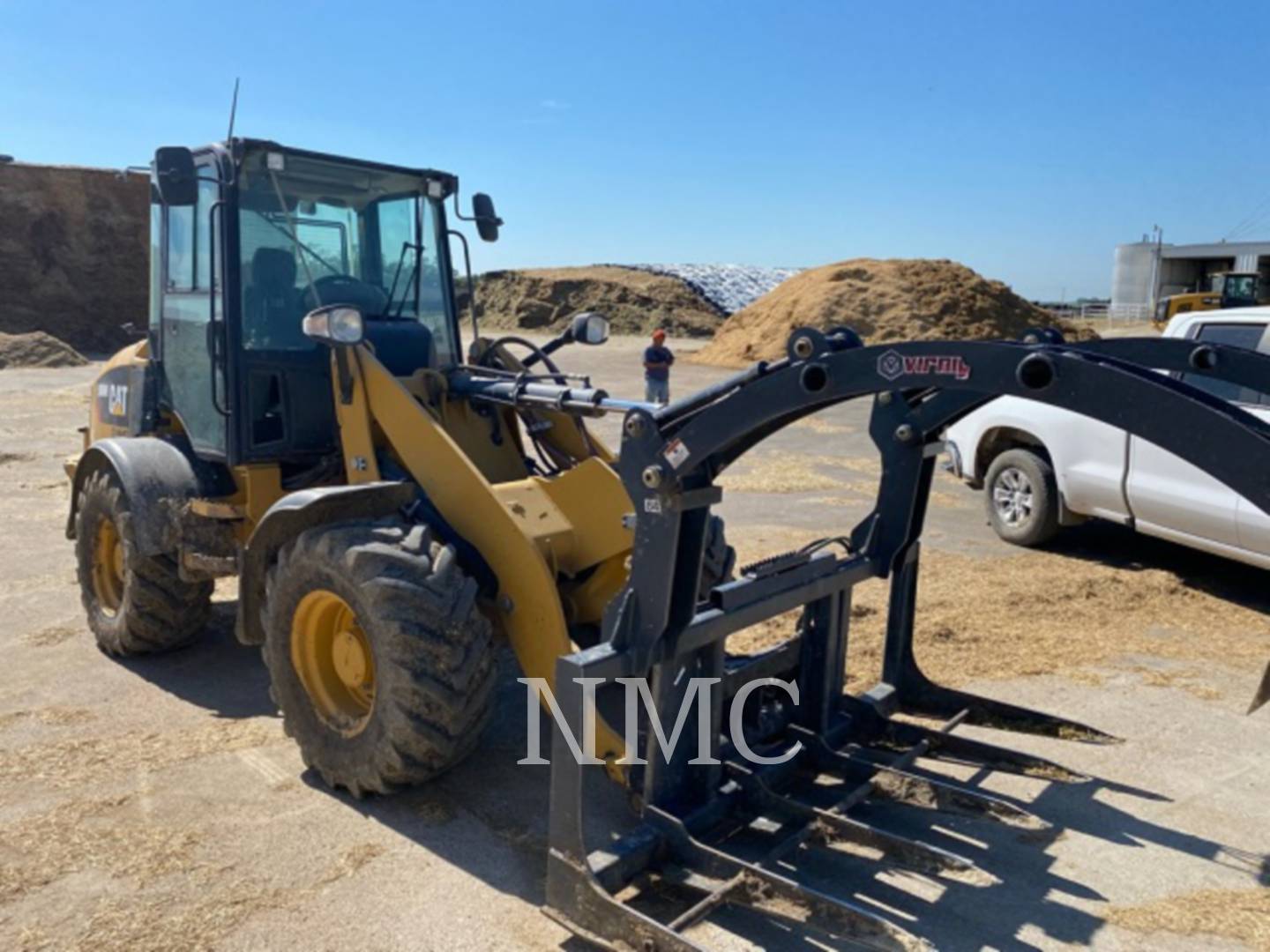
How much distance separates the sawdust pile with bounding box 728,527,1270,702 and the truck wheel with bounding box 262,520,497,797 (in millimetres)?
2306

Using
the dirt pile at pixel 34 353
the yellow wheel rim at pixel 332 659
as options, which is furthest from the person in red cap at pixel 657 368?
the dirt pile at pixel 34 353

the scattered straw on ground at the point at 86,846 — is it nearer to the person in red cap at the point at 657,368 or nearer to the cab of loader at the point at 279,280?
the cab of loader at the point at 279,280

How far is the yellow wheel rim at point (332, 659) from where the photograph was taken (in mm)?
4473

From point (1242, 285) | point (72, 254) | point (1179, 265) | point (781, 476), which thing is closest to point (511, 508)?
point (781, 476)

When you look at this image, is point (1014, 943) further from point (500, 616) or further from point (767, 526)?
point (767, 526)

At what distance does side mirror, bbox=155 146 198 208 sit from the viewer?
4988 mm

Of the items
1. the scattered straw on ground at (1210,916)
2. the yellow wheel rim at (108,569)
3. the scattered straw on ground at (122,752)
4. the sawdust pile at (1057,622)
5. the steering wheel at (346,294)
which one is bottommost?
the scattered straw on ground at (122,752)

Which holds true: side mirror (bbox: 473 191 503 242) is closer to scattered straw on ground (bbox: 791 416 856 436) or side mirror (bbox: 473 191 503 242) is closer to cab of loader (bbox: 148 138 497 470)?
cab of loader (bbox: 148 138 497 470)

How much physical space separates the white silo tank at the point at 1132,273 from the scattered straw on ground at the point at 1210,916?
66.0 metres

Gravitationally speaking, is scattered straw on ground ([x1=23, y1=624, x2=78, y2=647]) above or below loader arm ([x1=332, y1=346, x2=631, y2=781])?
below

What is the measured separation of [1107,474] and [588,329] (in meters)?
4.24

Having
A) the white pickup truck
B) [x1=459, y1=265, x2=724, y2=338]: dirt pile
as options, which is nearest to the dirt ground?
the white pickup truck

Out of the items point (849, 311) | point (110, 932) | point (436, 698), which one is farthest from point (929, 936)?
point (849, 311)

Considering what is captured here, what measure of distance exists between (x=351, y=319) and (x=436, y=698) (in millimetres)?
1760
